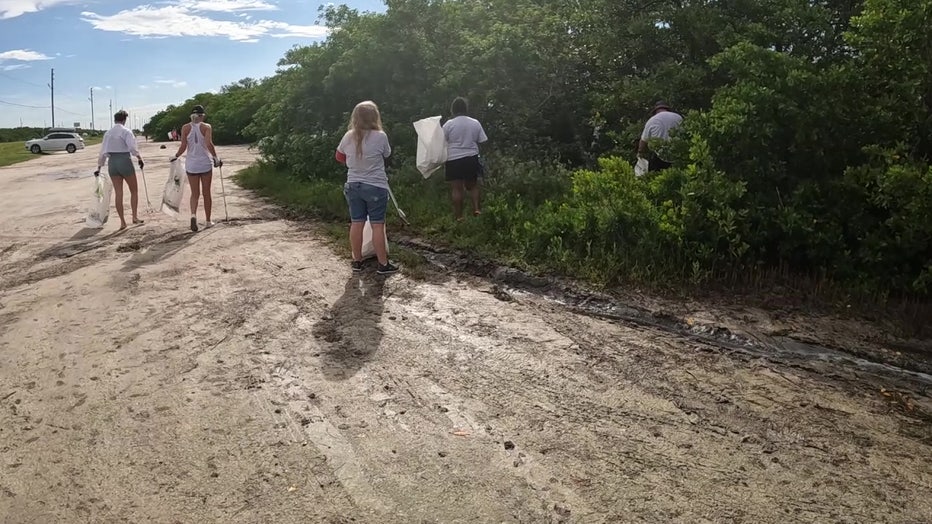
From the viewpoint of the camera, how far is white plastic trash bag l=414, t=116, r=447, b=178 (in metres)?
8.62

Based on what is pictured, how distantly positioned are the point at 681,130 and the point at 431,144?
3082 mm

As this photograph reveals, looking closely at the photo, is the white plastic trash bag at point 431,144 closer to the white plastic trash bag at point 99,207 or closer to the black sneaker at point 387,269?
the black sneaker at point 387,269

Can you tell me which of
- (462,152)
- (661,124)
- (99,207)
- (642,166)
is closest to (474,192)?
(462,152)

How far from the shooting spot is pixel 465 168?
27.9 ft

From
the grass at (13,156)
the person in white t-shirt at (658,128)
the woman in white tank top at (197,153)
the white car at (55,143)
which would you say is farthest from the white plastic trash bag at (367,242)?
the white car at (55,143)

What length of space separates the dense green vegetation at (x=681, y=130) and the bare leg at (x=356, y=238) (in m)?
1.28

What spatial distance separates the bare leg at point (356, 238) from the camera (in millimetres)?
6914

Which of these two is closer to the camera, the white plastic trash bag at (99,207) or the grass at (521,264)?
the grass at (521,264)

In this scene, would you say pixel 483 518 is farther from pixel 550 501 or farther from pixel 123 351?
pixel 123 351

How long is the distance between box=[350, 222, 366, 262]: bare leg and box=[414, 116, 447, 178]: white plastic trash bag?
2008mm

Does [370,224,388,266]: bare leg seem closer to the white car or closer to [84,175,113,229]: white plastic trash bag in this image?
[84,175,113,229]: white plastic trash bag

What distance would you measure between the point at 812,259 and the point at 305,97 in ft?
34.0

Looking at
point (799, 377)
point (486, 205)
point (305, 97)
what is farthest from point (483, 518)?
point (305, 97)

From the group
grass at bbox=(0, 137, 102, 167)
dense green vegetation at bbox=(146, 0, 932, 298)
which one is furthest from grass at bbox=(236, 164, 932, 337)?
grass at bbox=(0, 137, 102, 167)
